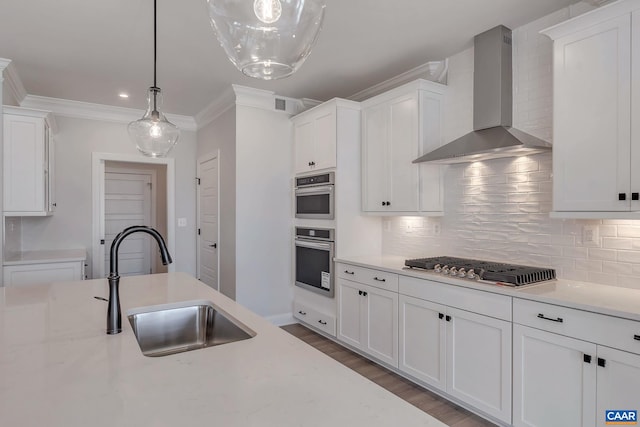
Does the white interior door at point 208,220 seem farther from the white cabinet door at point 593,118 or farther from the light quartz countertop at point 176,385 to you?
the white cabinet door at point 593,118

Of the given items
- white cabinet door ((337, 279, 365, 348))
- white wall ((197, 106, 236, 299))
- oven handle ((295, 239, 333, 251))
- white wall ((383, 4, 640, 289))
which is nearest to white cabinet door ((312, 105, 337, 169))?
oven handle ((295, 239, 333, 251))

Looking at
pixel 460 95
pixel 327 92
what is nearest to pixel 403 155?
pixel 460 95

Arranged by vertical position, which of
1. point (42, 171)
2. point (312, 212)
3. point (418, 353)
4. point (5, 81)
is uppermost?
point (5, 81)

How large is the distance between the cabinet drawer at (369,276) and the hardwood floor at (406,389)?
68cm

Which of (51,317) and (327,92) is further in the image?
(327,92)

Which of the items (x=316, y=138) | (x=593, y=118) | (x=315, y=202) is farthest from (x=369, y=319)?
(x=593, y=118)

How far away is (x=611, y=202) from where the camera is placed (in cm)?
192

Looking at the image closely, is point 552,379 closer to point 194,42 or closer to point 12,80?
point 194,42

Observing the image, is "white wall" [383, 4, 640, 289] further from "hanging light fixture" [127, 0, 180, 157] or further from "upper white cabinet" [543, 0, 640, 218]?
"hanging light fixture" [127, 0, 180, 157]

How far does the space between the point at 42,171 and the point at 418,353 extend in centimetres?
374

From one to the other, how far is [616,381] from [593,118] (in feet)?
4.31

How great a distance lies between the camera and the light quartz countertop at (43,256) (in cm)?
346

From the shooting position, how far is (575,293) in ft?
6.51

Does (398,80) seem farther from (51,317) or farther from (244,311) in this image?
(51,317)
